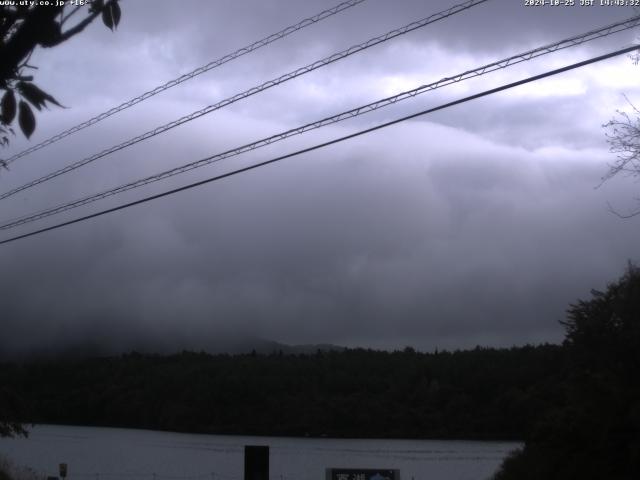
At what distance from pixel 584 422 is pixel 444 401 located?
164ft

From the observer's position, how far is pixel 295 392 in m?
81.0

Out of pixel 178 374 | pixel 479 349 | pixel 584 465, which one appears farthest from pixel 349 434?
pixel 584 465

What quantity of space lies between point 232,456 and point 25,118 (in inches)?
2605

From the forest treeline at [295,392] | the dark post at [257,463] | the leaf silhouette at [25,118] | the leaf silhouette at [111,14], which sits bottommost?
the dark post at [257,463]

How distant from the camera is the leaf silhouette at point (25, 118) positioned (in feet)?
14.4

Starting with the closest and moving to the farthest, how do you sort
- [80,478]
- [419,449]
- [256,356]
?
[80,478], [419,449], [256,356]

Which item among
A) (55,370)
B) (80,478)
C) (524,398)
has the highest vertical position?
(55,370)

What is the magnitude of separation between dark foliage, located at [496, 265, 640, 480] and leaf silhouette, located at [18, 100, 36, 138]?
16729 mm

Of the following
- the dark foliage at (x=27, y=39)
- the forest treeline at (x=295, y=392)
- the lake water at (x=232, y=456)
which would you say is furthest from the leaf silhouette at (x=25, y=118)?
the forest treeline at (x=295, y=392)

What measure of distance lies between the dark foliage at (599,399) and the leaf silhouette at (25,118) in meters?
16.7

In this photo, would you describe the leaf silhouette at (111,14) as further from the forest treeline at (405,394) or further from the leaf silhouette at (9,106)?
the forest treeline at (405,394)

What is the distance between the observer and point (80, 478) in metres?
51.2

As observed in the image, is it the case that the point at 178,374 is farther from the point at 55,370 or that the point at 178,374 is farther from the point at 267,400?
the point at 55,370

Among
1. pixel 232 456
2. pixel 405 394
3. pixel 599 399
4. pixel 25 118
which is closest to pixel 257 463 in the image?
pixel 599 399
